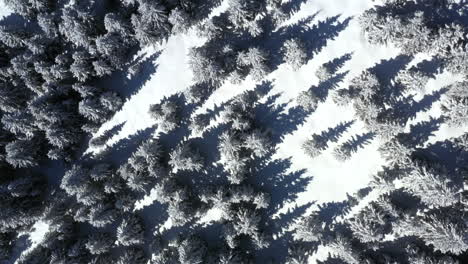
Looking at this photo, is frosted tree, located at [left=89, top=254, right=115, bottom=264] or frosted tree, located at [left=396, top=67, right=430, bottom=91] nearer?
frosted tree, located at [left=396, top=67, right=430, bottom=91]

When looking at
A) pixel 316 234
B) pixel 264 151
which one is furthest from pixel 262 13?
pixel 316 234

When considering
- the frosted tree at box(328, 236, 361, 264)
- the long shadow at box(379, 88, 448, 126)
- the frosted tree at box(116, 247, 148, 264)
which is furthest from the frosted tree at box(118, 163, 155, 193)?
the long shadow at box(379, 88, 448, 126)

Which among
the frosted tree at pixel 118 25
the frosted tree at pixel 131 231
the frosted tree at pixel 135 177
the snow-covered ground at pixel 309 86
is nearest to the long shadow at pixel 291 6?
the snow-covered ground at pixel 309 86

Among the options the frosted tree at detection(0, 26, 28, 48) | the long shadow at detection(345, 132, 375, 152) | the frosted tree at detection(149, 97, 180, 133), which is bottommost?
the long shadow at detection(345, 132, 375, 152)

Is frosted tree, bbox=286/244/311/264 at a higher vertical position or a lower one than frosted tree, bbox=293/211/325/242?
lower

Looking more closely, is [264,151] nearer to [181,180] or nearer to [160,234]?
[181,180]

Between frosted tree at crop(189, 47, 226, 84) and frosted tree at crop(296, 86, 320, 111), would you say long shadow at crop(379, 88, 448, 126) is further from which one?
frosted tree at crop(189, 47, 226, 84)
